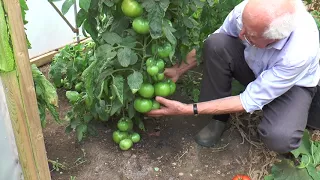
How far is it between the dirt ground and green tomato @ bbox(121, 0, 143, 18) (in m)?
0.96

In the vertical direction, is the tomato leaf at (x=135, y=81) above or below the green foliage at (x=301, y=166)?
above

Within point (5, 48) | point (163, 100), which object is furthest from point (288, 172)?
point (5, 48)

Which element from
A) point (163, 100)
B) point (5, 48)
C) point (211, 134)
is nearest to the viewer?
point (5, 48)

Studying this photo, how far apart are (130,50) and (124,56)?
0.05 m

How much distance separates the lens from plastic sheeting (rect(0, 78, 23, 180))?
1.50 m

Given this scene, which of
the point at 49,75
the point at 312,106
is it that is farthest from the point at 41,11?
the point at 312,106

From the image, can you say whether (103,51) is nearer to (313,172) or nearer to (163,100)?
(163,100)

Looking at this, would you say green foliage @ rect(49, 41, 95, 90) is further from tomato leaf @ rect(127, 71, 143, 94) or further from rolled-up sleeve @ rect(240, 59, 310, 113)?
rolled-up sleeve @ rect(240, 59, 310, 113)

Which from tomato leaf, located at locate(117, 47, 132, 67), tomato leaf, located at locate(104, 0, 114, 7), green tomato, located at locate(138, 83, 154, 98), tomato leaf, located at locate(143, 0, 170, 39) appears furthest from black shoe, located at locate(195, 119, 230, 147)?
tomato leaf, located at locate(104, 0, 114, 7)

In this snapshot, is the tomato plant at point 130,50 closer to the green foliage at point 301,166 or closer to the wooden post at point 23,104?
the wooden post at point 23,104

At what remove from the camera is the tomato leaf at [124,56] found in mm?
1944

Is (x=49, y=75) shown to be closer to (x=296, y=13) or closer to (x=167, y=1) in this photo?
(x=167, y=1)

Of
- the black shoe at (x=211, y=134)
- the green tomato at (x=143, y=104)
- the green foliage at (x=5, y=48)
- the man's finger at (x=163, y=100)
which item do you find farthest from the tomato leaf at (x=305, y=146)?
the green foliage at (x=5, y=48)

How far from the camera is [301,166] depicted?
7.69 ft
